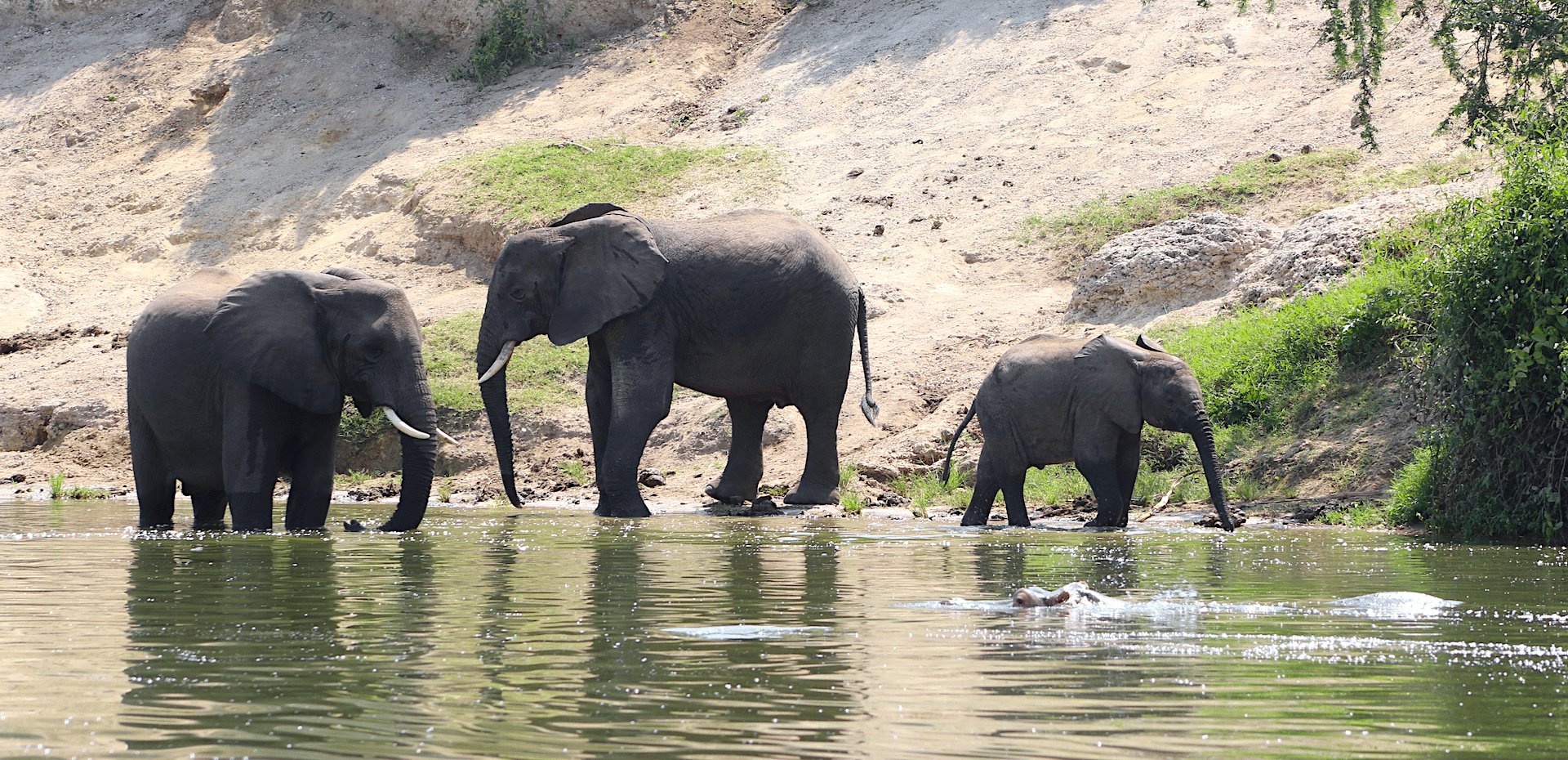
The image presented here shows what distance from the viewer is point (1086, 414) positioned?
11.6 meters

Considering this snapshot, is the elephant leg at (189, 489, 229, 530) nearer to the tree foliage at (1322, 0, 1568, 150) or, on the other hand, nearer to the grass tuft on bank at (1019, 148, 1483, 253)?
the tree foliage at (1322, 0, 1568, 150)

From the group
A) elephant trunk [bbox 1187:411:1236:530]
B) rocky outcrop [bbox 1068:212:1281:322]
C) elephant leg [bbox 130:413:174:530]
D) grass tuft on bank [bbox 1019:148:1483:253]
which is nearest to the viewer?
elephant trunk [bbox 1187:411:1236:530]

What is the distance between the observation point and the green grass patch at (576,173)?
24.4m

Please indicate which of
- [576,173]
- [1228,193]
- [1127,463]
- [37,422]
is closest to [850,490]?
[1127,463]

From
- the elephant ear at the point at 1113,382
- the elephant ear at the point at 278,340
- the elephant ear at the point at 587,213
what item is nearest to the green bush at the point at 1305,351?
the elephant ear at the point at 1113,382

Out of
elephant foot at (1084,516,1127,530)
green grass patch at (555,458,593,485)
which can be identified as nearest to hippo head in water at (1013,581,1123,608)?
elephant foot at (1084,516,1127,530)

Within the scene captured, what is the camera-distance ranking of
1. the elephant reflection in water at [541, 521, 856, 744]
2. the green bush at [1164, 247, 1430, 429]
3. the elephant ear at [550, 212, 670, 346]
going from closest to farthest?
the elephant reflection in water at [541, 521, 856, 744] → the elephant ear at [550, 212, 670, 346] → the green bush at [1164, 247, 1430, 429]

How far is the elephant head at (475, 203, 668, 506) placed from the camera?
13328 millimetres

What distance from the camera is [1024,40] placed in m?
28.4

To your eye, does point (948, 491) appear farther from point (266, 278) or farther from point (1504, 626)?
point (1504, 626)

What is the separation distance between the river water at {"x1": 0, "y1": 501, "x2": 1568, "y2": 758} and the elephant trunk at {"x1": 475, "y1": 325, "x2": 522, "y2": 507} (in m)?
4.15

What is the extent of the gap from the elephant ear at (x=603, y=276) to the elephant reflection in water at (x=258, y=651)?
4848 mm

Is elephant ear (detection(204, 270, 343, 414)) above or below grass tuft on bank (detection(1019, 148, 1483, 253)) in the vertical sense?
below

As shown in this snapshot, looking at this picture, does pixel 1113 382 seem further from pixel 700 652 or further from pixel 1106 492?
pixel 700 652
